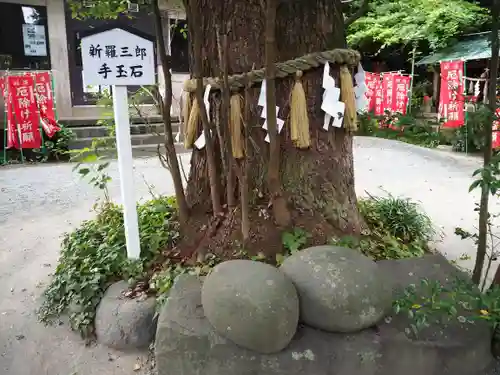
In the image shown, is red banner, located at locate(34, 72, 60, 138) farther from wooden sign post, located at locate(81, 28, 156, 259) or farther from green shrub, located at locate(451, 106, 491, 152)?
green shrub, located at locate(451, 106, 491, 152)

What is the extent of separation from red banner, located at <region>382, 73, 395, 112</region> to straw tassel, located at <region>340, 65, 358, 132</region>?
1057cm

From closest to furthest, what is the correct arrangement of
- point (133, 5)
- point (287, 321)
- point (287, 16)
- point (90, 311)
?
point (287, 321), point (90, 311), point (287, 16), point (133, 5)

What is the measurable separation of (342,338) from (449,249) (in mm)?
2340

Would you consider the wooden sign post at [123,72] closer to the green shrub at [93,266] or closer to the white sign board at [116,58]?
the white sign board at [116,58]

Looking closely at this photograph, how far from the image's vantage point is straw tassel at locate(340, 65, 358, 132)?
3.01 m

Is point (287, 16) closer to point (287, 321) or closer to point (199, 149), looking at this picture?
point (199, 149)

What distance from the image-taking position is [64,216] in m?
5.34

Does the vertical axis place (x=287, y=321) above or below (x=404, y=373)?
above

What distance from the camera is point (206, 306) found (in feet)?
7.39

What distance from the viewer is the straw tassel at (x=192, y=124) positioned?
3.11 meters

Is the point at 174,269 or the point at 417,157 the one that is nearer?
the point at 174,269

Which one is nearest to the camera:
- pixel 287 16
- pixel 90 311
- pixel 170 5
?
pixel 90 311

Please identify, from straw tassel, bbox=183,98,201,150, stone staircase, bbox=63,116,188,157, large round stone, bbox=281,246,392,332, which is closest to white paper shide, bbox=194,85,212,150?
straw tassel, bbox=183,98,201,150

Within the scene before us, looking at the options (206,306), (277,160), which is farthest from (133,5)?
→ (206,306)
